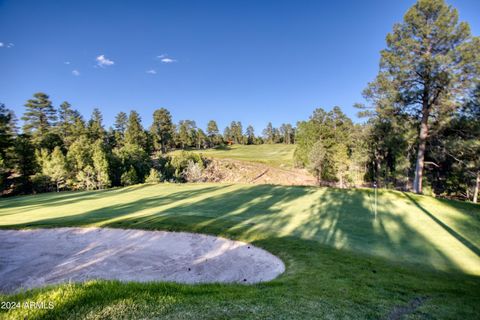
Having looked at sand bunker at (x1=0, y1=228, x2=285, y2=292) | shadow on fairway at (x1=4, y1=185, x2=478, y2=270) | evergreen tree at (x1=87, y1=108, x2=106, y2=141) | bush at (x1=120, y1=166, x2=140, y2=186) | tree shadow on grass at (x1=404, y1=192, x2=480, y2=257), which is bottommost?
bush at (x1=120, y1=166, x2=140, y2=186)

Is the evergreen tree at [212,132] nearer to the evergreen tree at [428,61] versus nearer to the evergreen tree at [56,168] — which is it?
the evergreen tree at [56,168]

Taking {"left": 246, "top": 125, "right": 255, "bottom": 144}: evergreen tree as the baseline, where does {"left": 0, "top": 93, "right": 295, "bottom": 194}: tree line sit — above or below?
below

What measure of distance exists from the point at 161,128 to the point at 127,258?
69.3 metres

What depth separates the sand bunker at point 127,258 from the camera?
22.7 ft

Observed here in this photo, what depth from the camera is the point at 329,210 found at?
39.0 ft

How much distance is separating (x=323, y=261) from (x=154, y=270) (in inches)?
202

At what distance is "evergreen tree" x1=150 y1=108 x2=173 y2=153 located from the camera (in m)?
71.8

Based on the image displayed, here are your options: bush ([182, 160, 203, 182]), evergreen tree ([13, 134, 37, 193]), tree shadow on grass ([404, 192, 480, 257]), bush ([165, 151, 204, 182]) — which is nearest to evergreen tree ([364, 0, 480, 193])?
tree shadow on grass ([404, 192, 480, 257])

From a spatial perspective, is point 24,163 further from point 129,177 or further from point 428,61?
point 428,61

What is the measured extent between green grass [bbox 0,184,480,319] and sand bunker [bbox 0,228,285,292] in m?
0.70

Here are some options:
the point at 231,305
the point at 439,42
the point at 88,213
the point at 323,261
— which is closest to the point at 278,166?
the point at 439,42

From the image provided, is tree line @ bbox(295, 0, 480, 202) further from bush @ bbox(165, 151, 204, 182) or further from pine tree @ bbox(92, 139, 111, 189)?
pine tree @ bbox(92, 139, 111, 189)

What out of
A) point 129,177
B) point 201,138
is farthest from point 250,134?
point 129,177

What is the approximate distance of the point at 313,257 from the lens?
693 centimetres
